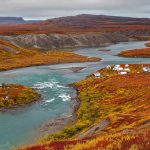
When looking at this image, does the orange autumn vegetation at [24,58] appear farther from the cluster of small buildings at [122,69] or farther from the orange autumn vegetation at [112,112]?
the orange autumn vegetation at [112,112]

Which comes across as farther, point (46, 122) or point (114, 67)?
point (114, 67)

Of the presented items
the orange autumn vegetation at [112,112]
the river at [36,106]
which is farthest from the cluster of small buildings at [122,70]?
the river at [36,106]

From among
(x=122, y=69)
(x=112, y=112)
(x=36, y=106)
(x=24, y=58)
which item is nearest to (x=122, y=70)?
(x=122, y=69)

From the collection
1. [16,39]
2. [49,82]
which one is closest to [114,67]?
[49,82]

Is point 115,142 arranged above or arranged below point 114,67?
above

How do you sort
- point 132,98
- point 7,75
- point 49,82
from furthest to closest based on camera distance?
point 7,75 → point 49,82 → point 132,98

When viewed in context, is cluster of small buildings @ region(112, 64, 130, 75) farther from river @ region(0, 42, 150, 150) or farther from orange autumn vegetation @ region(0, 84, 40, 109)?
orange autumn vegetation @ region(0, 84, 40, 109)

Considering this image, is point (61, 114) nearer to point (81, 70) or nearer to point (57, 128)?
point (57, 128)
